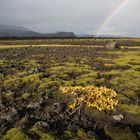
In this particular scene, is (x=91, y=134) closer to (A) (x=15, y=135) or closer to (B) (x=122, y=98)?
(A) (x=15, y=135)

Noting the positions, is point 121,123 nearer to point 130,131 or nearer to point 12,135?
point 130,131

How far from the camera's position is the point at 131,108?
3750 centimetres

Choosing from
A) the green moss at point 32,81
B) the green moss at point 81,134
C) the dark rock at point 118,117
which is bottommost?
the green moss at point 32,81

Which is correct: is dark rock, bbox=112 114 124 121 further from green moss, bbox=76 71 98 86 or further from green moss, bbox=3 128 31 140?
green moss, bbox=76 71 98 86

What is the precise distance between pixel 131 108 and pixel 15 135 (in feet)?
51.4

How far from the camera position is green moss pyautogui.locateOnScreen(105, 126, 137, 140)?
1182 inches

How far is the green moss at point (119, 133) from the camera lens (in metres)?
30.0

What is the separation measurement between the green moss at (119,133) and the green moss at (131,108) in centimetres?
501

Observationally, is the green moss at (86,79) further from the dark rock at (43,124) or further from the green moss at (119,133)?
the dark rock at (43,124)

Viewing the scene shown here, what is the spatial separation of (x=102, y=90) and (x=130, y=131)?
19.3 feet

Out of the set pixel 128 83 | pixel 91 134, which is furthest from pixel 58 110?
pixel 128 83

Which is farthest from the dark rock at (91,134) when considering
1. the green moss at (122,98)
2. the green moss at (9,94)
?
the green moss at (9,94)

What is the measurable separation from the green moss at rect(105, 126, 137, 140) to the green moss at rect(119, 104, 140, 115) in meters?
5.01

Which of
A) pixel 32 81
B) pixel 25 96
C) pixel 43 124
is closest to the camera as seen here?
pixel 43 124
